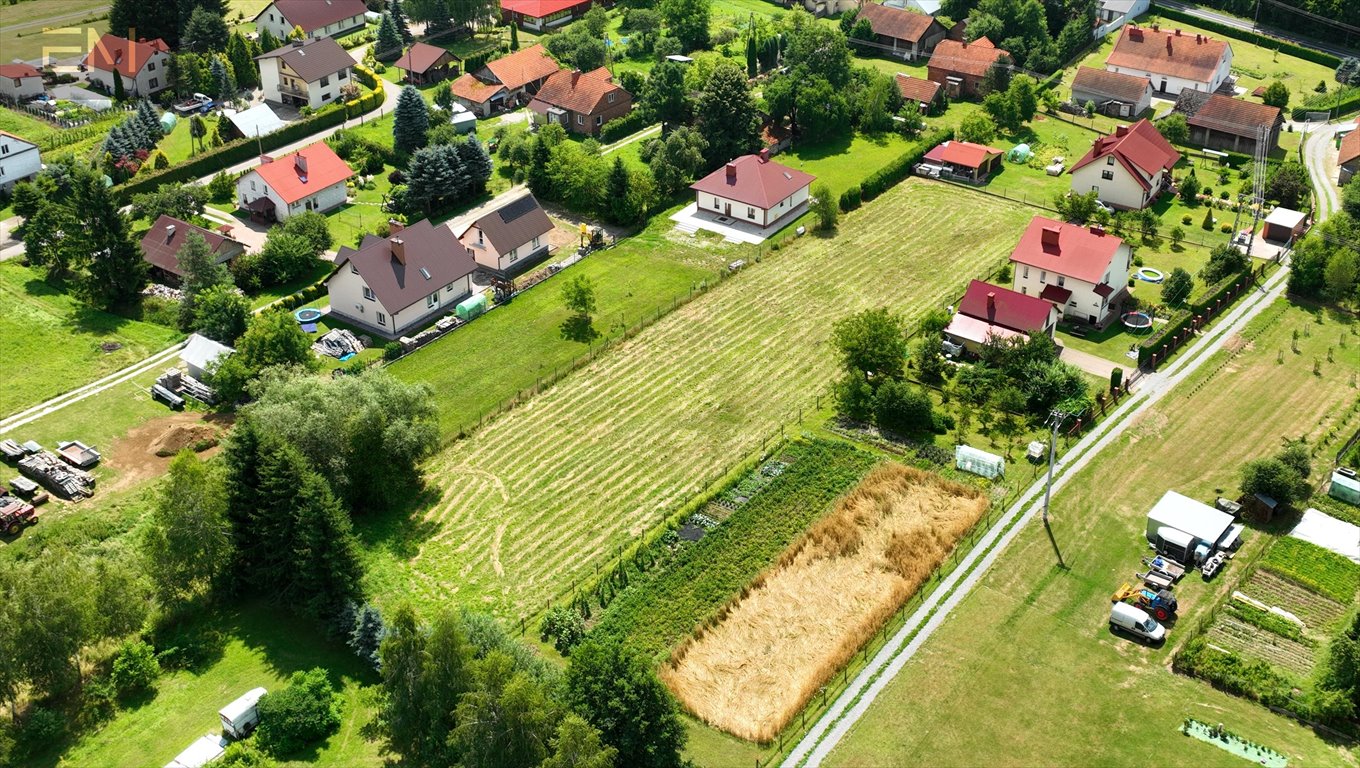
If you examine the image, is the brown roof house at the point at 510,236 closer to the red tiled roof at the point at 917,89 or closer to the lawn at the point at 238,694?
the lawn at the point at 238,694

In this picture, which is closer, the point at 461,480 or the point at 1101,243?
the point at 461,480

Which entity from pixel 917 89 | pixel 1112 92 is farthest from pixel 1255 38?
pixel 917 89

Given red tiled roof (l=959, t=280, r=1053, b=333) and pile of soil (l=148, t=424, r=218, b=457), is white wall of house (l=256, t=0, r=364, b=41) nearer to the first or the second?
pile of soil (l=148, t=424, r=218, b=457)

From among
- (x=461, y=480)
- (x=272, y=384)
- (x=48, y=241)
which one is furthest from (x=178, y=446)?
(x=48, y=241)

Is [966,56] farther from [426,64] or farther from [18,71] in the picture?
[18,71]

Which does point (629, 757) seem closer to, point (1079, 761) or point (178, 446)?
point (1079, 761)

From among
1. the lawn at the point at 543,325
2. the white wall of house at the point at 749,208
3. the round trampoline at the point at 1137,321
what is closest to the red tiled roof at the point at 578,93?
the white wall of house at the point at 749,208

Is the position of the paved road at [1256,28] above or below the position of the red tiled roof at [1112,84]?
below

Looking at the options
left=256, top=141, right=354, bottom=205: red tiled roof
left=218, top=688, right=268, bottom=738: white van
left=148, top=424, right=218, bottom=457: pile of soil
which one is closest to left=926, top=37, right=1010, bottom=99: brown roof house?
left=256, top=141, right=354, bottom=205: red tiled roof
